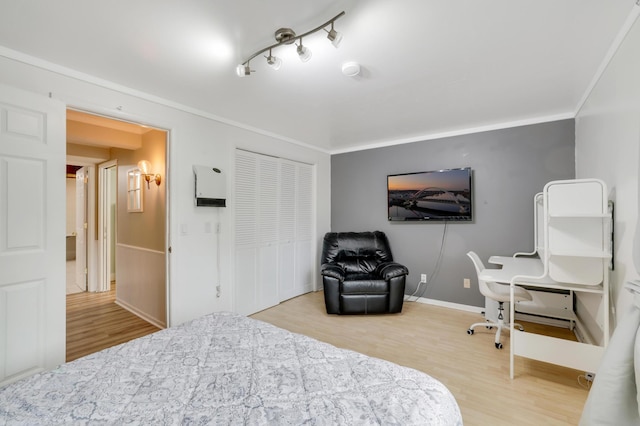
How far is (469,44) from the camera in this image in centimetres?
188

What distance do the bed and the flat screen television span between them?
2.93 meters

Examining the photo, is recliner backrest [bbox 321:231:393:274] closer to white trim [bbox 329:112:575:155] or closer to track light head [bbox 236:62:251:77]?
white trim [bbox 329:112:575:155]

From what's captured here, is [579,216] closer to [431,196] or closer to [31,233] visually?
[431,196]

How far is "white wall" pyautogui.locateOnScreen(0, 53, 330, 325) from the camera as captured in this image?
2.11m

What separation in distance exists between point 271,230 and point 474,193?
2.79 m

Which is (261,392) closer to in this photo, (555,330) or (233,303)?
(233,303)

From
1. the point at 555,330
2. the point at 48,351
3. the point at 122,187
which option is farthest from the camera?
the point at 122,187

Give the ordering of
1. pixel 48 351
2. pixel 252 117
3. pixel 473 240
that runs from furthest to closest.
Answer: pixel 473 240 < pixel 252 117 < pixel 48 351

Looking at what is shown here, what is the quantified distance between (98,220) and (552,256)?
19.5 feet

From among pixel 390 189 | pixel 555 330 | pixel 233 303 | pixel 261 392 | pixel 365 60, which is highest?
pixel 365 60

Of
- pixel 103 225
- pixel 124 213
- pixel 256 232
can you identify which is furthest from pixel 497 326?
pixel 103 225

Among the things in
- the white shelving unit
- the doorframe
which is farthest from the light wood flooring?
the doorframe

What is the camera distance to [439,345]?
2.79 m

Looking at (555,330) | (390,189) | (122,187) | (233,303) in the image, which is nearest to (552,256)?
(555,330)
